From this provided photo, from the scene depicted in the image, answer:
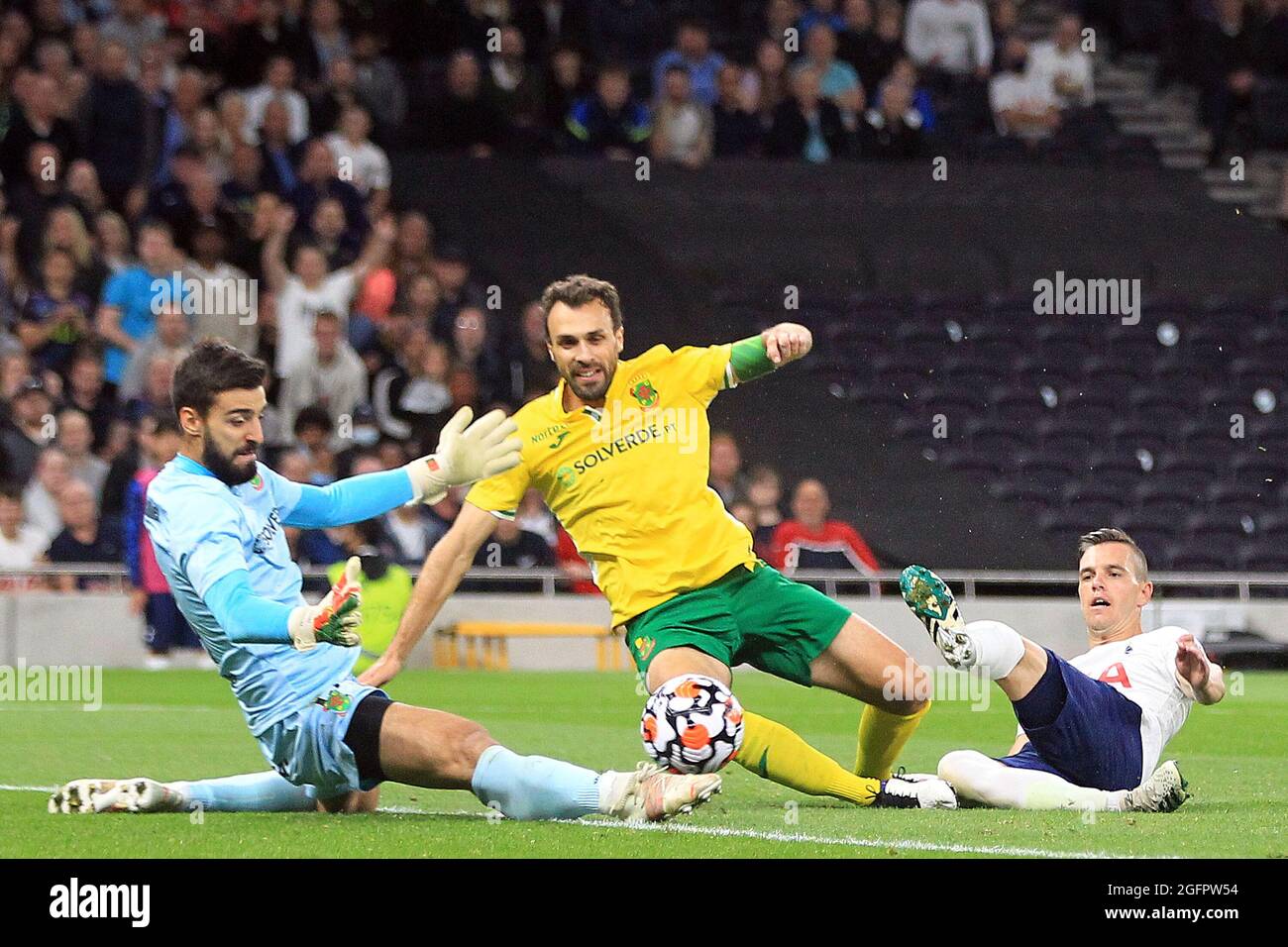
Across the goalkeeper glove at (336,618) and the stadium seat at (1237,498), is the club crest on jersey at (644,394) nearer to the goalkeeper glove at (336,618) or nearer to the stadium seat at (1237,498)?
the goalkeeper glove at (336,618)

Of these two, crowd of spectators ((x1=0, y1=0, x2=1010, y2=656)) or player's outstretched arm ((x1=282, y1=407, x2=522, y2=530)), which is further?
crowd of spectators ((x1=0, y1=0, x2=1010, y2=656))

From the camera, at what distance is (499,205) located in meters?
17.4

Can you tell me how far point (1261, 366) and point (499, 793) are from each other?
11938 mm

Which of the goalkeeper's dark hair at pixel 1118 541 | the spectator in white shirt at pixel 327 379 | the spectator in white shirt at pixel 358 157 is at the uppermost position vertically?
the spectator in white shirt at pixel 358 157

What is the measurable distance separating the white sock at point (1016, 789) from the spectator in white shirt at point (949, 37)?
12859mm

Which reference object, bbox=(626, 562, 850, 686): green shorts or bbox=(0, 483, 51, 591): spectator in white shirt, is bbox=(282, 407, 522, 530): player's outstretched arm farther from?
bbox=(0, 483, 51, 591): spectator in white shirt

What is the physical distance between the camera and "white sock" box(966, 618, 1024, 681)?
643 cm

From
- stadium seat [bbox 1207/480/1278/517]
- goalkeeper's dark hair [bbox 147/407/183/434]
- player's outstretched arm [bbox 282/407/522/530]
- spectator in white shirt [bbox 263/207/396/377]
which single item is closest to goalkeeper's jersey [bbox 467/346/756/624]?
player's outstretched arm [bbox 282/407/522/530]

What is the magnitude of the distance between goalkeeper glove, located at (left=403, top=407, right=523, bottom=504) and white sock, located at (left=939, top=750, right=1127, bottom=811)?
1.76 meters

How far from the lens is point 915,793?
7043mm

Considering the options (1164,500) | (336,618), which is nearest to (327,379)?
(1164,500)

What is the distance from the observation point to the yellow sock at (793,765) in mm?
6980

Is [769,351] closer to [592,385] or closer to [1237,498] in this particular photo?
[592,385]

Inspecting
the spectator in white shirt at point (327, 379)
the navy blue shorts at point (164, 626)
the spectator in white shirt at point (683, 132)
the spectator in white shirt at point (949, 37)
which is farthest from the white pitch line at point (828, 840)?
the spectator in white shirt at point (949, 37)
